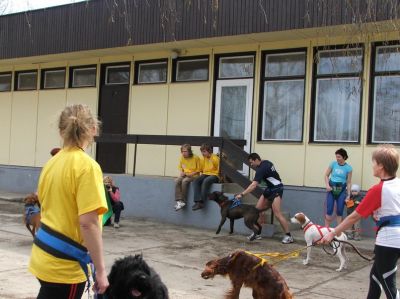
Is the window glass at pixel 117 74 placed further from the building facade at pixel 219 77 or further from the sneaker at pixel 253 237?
the sneaker at pixel 253 237

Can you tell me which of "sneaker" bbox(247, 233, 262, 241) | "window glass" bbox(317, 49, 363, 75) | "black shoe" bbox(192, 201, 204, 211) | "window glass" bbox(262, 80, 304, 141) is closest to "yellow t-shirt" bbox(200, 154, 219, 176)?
"black shoe" bbox(192, 201, 204, 211)

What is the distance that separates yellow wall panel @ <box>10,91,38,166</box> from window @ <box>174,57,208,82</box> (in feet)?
18.0

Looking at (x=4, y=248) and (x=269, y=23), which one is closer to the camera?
(x=4, y=248)

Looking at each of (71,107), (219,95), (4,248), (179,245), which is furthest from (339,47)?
(71,107)

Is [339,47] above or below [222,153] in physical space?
above

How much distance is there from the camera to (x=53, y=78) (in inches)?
631

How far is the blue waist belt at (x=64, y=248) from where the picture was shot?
9.78 feet

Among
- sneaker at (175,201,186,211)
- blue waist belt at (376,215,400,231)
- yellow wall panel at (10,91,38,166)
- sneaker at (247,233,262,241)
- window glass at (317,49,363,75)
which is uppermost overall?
window glass at (317,49,363,75)

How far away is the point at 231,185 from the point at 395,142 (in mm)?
3478

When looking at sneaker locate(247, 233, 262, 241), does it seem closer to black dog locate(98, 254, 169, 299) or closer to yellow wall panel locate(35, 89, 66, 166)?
black dog locate(98, 254, 169, 299)

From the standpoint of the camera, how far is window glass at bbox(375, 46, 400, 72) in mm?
10156

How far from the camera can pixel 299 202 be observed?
10.9 metres

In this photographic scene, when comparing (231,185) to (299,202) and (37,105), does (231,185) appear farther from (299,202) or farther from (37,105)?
(37,105)

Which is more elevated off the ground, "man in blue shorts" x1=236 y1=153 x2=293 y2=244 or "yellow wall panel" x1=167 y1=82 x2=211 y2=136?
"yellow wall panel" x1=167 y1=82 x2=211 y2=136
